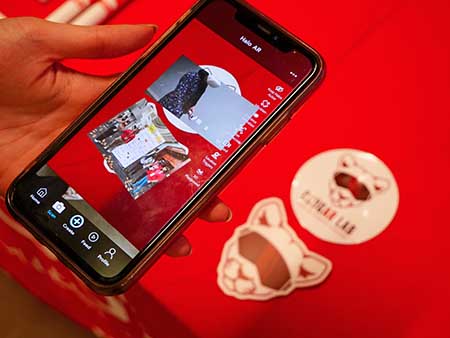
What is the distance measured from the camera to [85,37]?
1.86 ft

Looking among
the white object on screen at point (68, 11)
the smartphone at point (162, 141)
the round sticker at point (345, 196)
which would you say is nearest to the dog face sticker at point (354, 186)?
the round sticker at point (345, 196)

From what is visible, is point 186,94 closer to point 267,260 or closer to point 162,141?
point 162,141

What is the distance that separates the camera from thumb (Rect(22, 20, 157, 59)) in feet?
1.87

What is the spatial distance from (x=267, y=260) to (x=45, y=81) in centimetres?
32

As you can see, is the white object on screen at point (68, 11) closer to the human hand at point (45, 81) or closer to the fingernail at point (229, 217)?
the human hand at point (45, 81)

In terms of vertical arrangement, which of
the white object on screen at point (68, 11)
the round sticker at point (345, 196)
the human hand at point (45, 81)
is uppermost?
the round sticker at point (345, 196)

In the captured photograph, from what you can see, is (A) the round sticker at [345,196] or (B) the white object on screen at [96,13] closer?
(A) the round sticker at [345,196]

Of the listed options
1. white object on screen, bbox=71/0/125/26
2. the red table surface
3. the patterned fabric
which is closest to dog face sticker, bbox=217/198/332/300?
the red table surface

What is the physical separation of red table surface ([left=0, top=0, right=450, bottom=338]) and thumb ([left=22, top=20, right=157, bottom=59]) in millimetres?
89

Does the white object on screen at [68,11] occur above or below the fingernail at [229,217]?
above

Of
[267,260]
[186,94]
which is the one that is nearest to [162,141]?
[186,94]

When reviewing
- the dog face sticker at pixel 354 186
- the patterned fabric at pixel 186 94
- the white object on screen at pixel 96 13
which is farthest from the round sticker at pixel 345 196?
the white object on screen at pixel 96 13

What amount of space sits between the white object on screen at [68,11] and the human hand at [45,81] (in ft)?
0.26

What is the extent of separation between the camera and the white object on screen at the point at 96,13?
681mm
